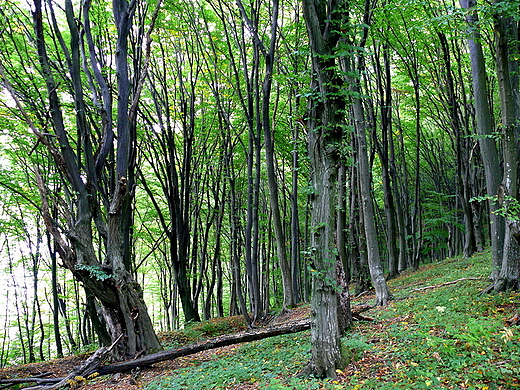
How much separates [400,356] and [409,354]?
119 millimetres

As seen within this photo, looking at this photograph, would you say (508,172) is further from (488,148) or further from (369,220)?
(369,220)

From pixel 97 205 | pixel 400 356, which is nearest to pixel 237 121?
pixel 97 205

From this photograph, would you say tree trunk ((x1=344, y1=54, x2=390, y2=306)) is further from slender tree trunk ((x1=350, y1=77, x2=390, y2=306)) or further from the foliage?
the foliage

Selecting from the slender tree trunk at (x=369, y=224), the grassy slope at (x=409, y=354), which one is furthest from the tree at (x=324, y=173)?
the slender tree trunk at (x=369, y=224)

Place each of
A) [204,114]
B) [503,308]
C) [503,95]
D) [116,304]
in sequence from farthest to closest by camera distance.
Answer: [204,114]
[116,304]
[503,95]
[503,308]

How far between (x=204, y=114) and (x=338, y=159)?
33.1 ft

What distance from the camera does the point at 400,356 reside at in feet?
15.1

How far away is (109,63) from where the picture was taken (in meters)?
10.8

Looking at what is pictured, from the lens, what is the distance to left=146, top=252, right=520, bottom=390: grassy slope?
12.7 feet

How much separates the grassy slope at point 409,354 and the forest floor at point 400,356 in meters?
0.01

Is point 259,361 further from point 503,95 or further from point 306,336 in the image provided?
point 503,95

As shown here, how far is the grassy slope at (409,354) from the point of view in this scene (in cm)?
388

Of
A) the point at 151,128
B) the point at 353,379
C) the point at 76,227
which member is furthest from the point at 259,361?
the point at 151,128

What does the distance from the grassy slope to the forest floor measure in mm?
10
